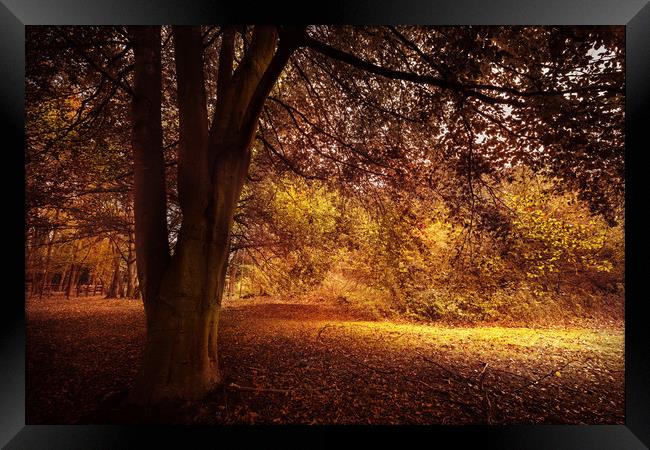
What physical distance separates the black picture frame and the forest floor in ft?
0.48

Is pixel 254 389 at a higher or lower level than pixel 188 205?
lower

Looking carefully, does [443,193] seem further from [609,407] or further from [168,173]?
[168,173]

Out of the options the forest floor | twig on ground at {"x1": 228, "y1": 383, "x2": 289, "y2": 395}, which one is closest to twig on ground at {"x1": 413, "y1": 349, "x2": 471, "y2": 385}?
the forest floor

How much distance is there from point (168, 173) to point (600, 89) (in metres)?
5.87

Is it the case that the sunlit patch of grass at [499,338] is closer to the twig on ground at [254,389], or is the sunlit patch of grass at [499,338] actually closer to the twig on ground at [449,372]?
the twig on ground at [449,372]

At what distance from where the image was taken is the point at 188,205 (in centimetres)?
245

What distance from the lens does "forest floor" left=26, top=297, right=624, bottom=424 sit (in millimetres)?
2520

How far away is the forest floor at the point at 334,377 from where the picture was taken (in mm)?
2520
